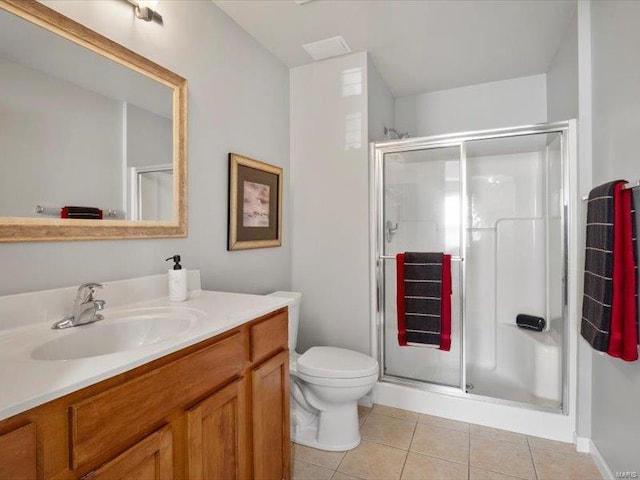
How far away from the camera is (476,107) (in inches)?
116

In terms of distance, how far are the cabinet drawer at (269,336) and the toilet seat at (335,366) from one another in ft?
1.51

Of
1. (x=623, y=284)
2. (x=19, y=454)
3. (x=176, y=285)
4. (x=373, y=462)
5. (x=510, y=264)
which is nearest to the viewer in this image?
(x=19, y=454)

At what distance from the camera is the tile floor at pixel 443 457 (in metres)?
1.65

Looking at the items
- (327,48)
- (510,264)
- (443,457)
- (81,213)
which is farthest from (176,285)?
(510,264)

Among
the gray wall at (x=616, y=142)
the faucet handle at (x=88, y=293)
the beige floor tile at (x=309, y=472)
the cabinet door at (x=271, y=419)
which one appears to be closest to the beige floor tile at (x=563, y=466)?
the gray wall at (x=616, y=142)

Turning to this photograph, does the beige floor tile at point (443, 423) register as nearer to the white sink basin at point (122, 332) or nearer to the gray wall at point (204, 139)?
the gray wall at point (204, 139)

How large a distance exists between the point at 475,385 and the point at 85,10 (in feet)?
9.57

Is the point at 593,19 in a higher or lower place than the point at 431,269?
higher

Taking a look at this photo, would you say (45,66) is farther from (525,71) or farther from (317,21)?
(525,71)

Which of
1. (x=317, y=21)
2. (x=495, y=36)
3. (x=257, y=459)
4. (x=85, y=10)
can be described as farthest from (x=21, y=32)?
(x=495, y=36)

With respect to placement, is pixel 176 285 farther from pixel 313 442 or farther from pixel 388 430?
pixel 388 430

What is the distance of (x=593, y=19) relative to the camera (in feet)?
5.65

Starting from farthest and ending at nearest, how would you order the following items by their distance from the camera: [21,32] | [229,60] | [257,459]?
[229,60] < [257,459] < [21,32]

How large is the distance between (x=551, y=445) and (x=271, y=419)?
5.29 ft
